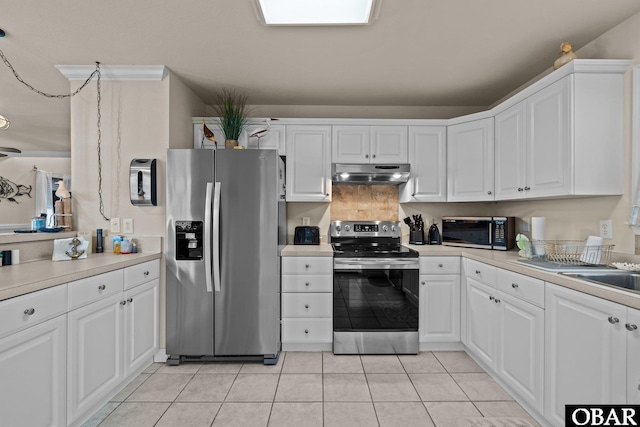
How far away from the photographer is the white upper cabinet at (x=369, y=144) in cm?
310

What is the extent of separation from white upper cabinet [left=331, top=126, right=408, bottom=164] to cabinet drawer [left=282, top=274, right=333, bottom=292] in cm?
120

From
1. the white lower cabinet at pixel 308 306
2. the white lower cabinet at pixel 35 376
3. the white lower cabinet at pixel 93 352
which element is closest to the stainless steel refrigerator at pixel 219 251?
the white lower cabinet at pixel 308 306

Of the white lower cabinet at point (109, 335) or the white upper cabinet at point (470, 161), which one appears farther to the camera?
the white upper cabinet at point (470, 161)

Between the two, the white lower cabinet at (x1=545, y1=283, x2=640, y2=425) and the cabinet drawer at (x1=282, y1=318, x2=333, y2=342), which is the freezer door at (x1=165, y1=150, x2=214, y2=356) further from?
the white lower cabinet at (x1=545, y1=283, x2=640, y2=425)

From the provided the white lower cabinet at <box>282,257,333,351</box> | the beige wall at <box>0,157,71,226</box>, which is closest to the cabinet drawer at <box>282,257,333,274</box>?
the white lower cabinet at <box>282,257,333,351</box>

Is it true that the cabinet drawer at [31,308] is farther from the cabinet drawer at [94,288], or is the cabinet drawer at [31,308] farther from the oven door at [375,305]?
the oven door at [375,305]

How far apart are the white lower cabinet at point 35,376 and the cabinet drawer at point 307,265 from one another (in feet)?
5.09

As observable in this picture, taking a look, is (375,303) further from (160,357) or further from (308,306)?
(160,357)

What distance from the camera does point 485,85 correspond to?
287cm

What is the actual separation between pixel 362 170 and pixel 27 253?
2.69m

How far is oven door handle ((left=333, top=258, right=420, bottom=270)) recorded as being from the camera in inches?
107

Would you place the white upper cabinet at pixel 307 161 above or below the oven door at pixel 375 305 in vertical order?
above

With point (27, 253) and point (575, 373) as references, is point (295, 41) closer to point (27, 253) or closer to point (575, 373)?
point (27, 253)

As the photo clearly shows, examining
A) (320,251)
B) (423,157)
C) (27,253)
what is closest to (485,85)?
(423,157)
